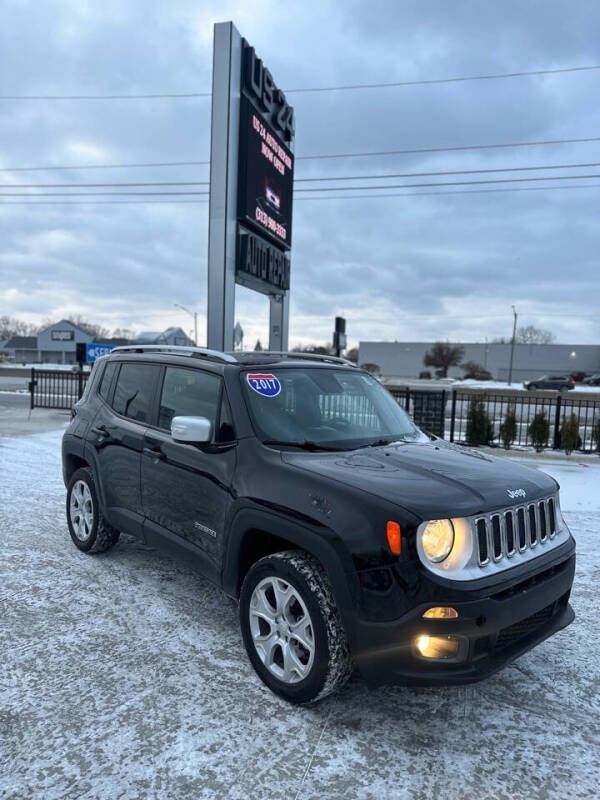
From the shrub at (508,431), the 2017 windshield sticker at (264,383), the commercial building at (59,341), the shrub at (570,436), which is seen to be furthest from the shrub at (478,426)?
the commercial building at (59,341)

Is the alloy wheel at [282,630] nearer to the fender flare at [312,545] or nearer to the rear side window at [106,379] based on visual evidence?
the fender flare at [312,545]

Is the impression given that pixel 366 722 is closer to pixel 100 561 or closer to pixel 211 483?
pixel 211 483

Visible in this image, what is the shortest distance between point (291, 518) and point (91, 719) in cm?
137

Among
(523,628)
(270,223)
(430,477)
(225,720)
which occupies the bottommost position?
(225,720)

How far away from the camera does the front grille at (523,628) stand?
8.66 feet

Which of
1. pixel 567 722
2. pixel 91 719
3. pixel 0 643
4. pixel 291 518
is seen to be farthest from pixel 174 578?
pixel 567 722

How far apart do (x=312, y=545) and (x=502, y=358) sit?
102351mm

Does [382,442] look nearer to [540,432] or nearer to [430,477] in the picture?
[430,477]

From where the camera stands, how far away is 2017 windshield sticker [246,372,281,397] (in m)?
3.50

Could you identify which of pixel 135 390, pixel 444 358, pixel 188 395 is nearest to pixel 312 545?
pixel 188 395

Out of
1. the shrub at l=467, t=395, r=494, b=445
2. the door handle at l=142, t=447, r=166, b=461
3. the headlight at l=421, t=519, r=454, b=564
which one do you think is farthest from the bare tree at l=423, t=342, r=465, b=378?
the headlight at l=421, t=519, r=454, b=564

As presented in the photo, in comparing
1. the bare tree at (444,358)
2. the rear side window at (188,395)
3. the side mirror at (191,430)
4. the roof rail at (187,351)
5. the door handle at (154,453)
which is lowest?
the door handle at (154,453)

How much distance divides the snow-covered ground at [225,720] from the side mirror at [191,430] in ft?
4.25

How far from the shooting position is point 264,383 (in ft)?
11.7
